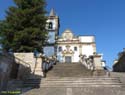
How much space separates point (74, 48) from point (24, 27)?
79.2 ft

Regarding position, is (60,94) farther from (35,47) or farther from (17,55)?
(35,47)

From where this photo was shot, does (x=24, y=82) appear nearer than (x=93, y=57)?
Yes

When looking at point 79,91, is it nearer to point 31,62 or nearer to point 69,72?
point 31,62

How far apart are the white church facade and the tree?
21718 mm

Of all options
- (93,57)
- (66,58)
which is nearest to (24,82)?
(93,57)

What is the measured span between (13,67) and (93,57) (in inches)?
283

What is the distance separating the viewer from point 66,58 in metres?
43.6

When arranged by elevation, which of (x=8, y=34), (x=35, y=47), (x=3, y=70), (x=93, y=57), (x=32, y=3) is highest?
(x=32, y=3)

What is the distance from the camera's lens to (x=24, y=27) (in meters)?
21.5

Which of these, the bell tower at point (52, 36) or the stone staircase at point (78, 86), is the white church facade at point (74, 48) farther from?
the stone staircase at point (78, 86)

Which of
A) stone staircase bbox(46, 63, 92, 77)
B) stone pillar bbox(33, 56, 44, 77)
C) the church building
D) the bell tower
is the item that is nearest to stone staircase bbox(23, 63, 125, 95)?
stone pillar bbox(33, 56, 44, 77)

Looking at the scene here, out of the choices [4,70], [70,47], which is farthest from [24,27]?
[70,47]

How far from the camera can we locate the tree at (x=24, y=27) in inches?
799

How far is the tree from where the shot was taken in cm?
2030
